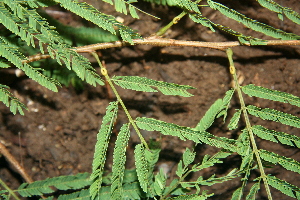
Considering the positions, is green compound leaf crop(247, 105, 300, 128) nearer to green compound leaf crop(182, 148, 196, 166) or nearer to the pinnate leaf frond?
green compound leaf crop(182, 148, 196, 166)

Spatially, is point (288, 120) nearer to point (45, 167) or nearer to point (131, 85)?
point (131, 85)

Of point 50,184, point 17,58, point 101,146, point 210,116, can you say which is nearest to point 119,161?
point 101,146

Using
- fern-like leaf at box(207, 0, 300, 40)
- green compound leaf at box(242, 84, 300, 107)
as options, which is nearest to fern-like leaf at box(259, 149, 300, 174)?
green compound leaf at box(242, 84, 300, 107)

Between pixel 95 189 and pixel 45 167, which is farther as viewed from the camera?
pixel 45 167

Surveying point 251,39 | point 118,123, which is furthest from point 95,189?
point 251,39

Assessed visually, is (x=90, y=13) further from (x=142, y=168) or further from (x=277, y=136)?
(x=277, y=136)

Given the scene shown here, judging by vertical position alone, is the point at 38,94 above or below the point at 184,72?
below
